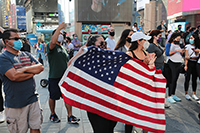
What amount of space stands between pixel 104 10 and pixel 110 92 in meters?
29.1

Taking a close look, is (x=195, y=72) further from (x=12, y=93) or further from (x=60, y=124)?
(x=12, y=93)

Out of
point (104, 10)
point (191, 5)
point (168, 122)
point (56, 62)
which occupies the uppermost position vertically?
point (191, 5)

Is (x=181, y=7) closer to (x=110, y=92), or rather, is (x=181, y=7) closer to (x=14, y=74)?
(x=110, y=92)

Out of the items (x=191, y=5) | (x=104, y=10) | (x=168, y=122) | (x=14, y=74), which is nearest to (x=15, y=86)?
(x=14, y=74)

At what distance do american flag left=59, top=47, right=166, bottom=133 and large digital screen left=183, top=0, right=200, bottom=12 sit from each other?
29941 millimetres

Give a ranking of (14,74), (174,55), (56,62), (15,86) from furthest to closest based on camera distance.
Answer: (174,55) → (56,62) → (15,86) → (14,74)

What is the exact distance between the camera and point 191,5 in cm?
3031

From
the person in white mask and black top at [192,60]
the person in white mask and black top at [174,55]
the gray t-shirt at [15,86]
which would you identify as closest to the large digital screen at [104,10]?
the person in white mask and black top at [192,60]

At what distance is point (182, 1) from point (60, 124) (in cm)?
3263

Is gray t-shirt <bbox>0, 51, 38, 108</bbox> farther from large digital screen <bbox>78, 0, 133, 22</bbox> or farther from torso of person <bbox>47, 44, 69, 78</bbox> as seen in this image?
large digital screen <bbox>78, 0, 133, 22</bbox>

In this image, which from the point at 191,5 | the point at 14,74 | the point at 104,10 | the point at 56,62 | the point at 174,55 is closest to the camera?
the point at 14,74

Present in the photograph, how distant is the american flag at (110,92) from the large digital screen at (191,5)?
29.9 m

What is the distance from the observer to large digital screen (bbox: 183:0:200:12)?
29.2 meters

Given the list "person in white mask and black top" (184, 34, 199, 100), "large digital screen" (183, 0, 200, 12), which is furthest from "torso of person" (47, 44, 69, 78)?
"large digital screen" (183, 0, 200, 12)
